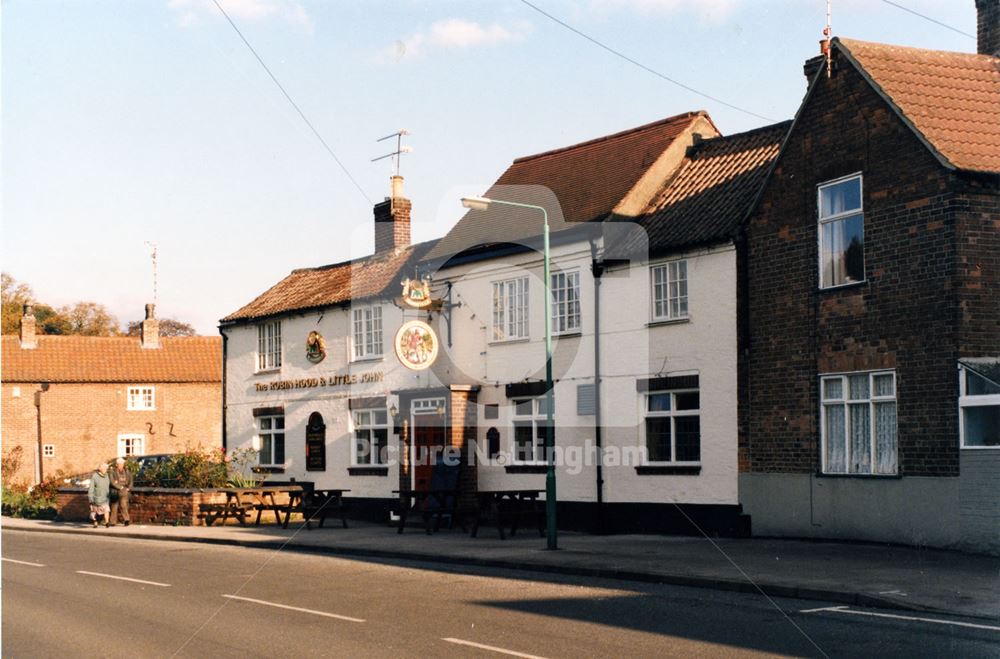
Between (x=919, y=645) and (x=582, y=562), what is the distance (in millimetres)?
8262

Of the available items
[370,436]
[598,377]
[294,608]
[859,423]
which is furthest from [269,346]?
[294,608]

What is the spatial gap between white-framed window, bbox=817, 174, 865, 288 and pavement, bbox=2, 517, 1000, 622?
476 cm

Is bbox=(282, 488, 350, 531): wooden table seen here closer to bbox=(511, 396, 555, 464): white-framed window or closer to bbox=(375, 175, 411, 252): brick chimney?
bbox=(511, 396, 555, 464): white-framed window

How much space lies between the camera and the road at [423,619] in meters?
10.5

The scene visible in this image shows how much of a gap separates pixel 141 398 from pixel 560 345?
42169 millimetres

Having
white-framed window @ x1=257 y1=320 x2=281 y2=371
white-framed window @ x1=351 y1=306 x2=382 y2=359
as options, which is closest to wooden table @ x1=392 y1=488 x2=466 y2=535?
white-framed window @ x1=351 y1=306 x2=382 y2=359

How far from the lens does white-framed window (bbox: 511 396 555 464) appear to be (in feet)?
89.6

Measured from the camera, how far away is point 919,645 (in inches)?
405

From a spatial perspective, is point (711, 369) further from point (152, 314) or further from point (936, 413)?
point (152, 314)

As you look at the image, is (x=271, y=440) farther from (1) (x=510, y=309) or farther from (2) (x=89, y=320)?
(2) (x=89, y=320)

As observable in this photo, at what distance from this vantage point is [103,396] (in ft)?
203

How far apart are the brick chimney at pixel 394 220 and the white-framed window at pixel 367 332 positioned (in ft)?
10.5

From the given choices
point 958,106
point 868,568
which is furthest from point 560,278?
point 868,568

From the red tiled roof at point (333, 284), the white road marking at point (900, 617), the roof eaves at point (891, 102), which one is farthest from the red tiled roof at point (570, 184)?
the white road marking at point (900, 617)
